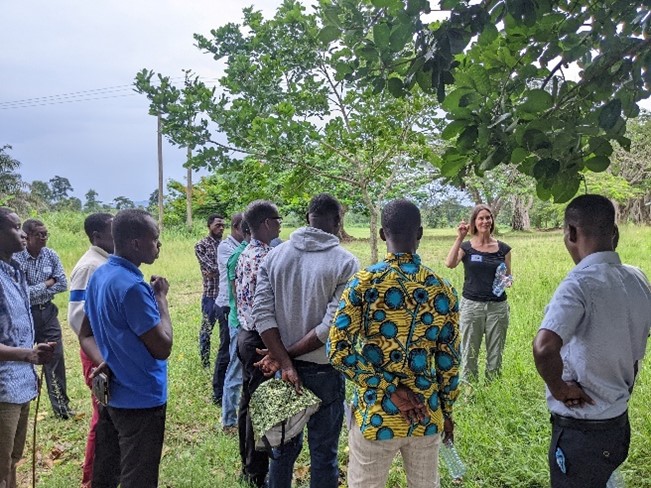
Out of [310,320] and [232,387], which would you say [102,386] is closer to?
[310,320]

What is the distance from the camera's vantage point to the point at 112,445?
263 centimetres

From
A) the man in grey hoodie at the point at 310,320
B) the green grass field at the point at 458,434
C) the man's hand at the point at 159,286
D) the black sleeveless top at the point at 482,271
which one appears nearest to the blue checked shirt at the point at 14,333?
the man's hand at the point at 159,286

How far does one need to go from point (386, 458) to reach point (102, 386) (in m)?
1.35

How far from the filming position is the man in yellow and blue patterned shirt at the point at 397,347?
2.07 meters

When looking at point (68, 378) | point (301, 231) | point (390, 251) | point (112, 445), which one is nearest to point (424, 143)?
point (301, 231)

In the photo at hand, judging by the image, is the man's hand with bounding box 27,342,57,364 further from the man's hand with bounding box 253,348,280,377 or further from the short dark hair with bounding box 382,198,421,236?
the short dark hair with bounding box 382,198,421,236

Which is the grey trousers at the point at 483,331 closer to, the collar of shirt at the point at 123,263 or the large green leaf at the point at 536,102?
the large green leaf at the point at 536,102

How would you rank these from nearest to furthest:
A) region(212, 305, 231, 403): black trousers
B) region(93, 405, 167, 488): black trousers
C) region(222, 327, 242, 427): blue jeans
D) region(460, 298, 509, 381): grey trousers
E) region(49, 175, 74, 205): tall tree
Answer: region(93, 405, 167, 488): black trousers, region(222, 327, 242, 427): blue jeans, region(460, 298, 509, 381): grey trousers, region(212, 305, 231, 403): black trousers, region(49, 175, 74, 205): tall tree

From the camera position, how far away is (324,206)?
2736 mm

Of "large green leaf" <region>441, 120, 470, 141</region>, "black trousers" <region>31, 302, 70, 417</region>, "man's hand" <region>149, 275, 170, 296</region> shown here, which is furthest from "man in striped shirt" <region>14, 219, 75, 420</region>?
"large green leaf" <region>441, 120, 470, 141</region>

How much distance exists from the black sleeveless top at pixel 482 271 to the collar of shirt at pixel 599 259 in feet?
7.75

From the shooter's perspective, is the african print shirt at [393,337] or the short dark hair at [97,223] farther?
the short dark hair at [97,223]

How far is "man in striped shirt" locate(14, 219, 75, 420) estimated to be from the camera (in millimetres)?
4516

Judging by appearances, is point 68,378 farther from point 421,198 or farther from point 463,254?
point 421,198
